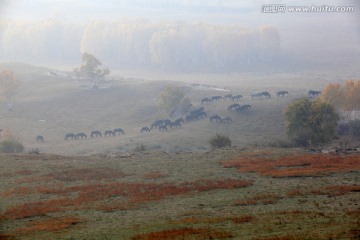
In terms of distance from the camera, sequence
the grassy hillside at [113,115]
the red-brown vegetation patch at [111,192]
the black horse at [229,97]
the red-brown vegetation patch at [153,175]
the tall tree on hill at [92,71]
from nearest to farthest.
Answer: the red-brown vegetation patch at [111,192] → the red-brown vegetation patch at [153,175] → the grassy hillside at [113,115] → the black horse at [229,97] → the tall tree on hill at [92,71]

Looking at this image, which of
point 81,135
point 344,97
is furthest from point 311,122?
point 81,135

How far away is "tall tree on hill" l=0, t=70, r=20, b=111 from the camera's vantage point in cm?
12725

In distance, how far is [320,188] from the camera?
3641 cm

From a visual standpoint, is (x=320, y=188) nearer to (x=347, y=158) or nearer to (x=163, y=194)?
(x=163, y=194)

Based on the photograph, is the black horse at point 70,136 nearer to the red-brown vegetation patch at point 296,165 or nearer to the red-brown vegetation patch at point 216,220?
the red-brown vegetation patch at point 296,165

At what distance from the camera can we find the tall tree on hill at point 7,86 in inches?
5010

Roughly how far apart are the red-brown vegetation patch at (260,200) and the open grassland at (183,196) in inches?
2.4

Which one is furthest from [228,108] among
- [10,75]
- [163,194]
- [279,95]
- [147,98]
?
[163,194]

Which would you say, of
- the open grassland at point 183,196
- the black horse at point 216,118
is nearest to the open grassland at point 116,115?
the black horse at point 216,118

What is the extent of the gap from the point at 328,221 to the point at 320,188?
11.5 metres

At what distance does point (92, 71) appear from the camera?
146 m

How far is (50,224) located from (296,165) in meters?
27.3

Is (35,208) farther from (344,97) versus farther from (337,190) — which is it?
(344,97)

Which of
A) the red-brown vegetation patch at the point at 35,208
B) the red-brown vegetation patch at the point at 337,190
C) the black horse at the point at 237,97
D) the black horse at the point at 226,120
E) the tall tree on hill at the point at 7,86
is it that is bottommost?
the red-brown vegetation patch at the point at 35,208
